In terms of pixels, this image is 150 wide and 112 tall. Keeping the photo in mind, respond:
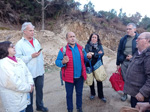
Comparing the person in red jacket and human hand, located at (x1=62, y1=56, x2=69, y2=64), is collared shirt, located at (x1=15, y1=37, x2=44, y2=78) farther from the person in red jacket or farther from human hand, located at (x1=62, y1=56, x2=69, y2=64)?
human hand, located at (x1=62, y1=56, x2=69, y2=64)

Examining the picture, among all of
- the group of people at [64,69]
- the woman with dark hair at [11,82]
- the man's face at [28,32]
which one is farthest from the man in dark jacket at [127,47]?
the woman with dark hair at [11,82]

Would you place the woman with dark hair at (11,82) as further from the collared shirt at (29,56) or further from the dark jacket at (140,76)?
the dark jacket at (140,76)

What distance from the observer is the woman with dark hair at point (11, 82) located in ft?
6.90

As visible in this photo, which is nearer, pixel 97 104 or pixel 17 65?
pixel 17 65

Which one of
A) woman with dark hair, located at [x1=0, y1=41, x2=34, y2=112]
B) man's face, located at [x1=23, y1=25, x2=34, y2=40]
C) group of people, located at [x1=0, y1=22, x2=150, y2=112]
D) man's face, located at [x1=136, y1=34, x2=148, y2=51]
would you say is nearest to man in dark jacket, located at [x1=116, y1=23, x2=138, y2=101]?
group of people, located at [x1=0, y1=22, x2=150, y2=112]

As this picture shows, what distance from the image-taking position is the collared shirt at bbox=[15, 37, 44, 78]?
278cm

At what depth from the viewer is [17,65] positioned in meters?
2.26

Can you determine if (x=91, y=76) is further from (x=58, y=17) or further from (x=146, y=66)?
(x=58, y=17)

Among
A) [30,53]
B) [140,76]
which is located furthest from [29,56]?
[140,76]

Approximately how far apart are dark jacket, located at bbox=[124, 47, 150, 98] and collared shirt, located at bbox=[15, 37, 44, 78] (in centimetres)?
192

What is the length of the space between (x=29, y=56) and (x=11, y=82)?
2.67 feet

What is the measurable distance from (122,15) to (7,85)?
3529cm

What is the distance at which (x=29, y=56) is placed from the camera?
9.21 ft

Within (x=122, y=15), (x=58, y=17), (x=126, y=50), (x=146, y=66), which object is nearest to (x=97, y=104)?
(x=126, y=50)
